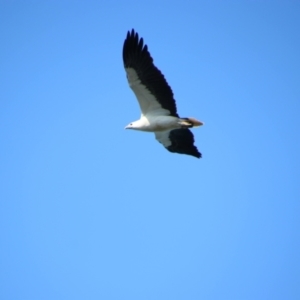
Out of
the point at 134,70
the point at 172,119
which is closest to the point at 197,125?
the point at 172,119

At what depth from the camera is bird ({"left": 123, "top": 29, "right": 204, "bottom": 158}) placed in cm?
2161

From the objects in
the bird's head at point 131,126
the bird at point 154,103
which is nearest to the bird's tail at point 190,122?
the bird at point 154,103

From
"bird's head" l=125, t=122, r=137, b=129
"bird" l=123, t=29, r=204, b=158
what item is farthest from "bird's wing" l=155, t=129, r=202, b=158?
"bird's head" l=125, t=122, r=137, b=129

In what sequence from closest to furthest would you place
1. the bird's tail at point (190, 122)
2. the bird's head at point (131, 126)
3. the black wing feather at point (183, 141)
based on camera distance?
the bird's tail at point (190, 122)
the black wing feather at point (183, 141)
the bird's head at point (131, 126)

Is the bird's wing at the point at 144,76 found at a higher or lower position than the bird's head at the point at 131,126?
higher

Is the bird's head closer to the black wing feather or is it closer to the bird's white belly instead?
the bird's white belly

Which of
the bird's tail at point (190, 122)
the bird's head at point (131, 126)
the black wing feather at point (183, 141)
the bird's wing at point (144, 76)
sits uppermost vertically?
the bird's wing at point (144, 76)

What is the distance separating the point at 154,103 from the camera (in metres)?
22.4

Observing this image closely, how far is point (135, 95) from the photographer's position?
880 inches

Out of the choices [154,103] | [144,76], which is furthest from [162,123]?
[144,76]

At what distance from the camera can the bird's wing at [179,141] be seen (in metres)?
22.9

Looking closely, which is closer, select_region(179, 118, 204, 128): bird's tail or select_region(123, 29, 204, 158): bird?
select_region(123, 29, 204, 158): bird

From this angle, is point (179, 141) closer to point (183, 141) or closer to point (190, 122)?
point (183, 141)

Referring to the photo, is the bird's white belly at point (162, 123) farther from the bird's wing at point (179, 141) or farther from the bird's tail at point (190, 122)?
the bird's wing at point (179, 141)
